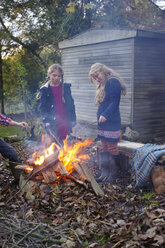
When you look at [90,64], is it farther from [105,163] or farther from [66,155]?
[66,155]

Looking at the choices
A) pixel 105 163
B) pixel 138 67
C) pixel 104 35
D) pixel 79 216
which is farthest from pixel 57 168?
pixel 104 35

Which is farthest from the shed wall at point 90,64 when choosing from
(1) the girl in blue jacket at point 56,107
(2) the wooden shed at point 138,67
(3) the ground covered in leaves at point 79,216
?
(3) the ground covered in leaves at point 79,216

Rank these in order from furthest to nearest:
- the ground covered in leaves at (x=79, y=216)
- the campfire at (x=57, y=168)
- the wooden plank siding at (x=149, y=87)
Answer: the wooden plank siding at (x=149, y=87) < the campfire at (x=57, y=168) < the ground covered in leaves at (x=79, y=216)

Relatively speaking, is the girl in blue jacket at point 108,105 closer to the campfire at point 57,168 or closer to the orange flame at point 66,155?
the orange flame at point 66,155

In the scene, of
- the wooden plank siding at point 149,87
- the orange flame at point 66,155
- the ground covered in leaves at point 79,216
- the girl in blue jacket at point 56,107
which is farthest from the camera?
the wooden plank siding at point 149,87

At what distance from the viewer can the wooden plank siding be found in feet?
30.5

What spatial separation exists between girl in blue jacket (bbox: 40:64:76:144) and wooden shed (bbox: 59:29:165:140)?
4.40m

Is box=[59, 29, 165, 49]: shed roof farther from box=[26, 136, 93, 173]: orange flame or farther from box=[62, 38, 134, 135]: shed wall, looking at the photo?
box=[26, 136, 93, 173]: orange flame

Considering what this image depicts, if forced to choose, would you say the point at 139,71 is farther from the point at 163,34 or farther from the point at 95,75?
the point at 95,75

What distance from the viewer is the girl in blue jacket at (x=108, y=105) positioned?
497cm

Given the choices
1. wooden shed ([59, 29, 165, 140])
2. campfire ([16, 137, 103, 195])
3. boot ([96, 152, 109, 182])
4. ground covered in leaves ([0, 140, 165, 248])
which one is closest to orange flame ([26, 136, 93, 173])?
campfire ([16, 137, 103, 195])

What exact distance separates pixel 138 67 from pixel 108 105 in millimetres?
4668

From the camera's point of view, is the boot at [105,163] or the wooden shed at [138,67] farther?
the wooden shed at [138,67]

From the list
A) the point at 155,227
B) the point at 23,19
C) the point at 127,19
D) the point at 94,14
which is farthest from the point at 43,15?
the point at 155,227
